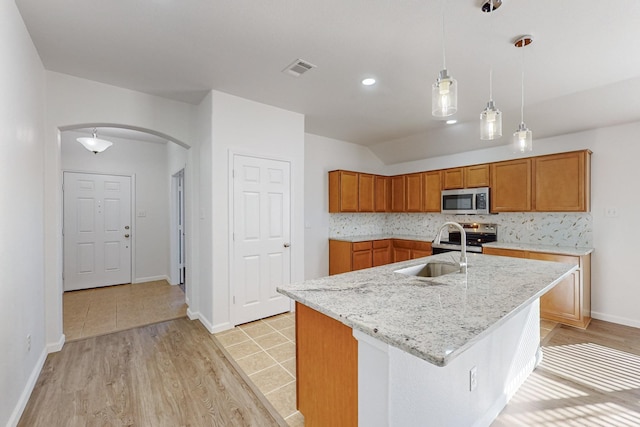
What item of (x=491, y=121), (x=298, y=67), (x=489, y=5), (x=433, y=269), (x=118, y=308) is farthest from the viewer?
(x=118, y=308)

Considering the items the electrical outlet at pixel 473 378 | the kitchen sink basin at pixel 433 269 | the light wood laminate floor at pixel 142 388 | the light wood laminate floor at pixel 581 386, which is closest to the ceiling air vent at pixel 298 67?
the kitchen sink basin at pixel 433 269

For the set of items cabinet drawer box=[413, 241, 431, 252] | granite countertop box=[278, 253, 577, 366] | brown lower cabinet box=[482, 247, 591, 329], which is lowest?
brown lower cabinet box=[482, 247, 591, 329]

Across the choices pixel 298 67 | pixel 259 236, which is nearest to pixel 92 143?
pixel 259 236

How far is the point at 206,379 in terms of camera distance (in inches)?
87.9

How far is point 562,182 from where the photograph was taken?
3496mm

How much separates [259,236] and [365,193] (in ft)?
7.79

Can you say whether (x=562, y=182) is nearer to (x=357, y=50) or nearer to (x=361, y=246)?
(x=361, y=246)

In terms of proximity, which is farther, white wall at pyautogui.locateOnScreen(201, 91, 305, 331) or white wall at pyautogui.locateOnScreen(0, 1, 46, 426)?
white wall at pyautogui.locateOnScreen(201, 91, 305, 331)

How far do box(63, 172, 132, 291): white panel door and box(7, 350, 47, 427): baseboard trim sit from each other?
277 centimetres

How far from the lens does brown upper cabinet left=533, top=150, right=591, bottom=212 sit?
11.0ft

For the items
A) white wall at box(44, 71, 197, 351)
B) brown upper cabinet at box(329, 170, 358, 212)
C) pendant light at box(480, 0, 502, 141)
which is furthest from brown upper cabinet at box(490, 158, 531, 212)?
white wall at box(44, 71, 197, 351)

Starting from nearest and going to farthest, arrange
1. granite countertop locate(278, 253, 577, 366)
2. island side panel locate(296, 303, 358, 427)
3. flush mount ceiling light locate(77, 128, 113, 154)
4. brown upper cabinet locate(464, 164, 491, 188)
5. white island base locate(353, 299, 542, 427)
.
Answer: granite countertop locate(278, 253, 577, 366) → white island base locate(353, 299, 542, 427) → island side panel locate(296, 303, 358, 427) → flush mount ceiling light locate(77, 128, 113, 154) → brown upper cabinet locate(464, 164, 491, 188)

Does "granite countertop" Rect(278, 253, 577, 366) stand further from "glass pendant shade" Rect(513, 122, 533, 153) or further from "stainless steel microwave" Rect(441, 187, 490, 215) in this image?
"stainless steel microwave" Rect(441, 187, 490, 215)

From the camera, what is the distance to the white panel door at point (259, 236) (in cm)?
326
